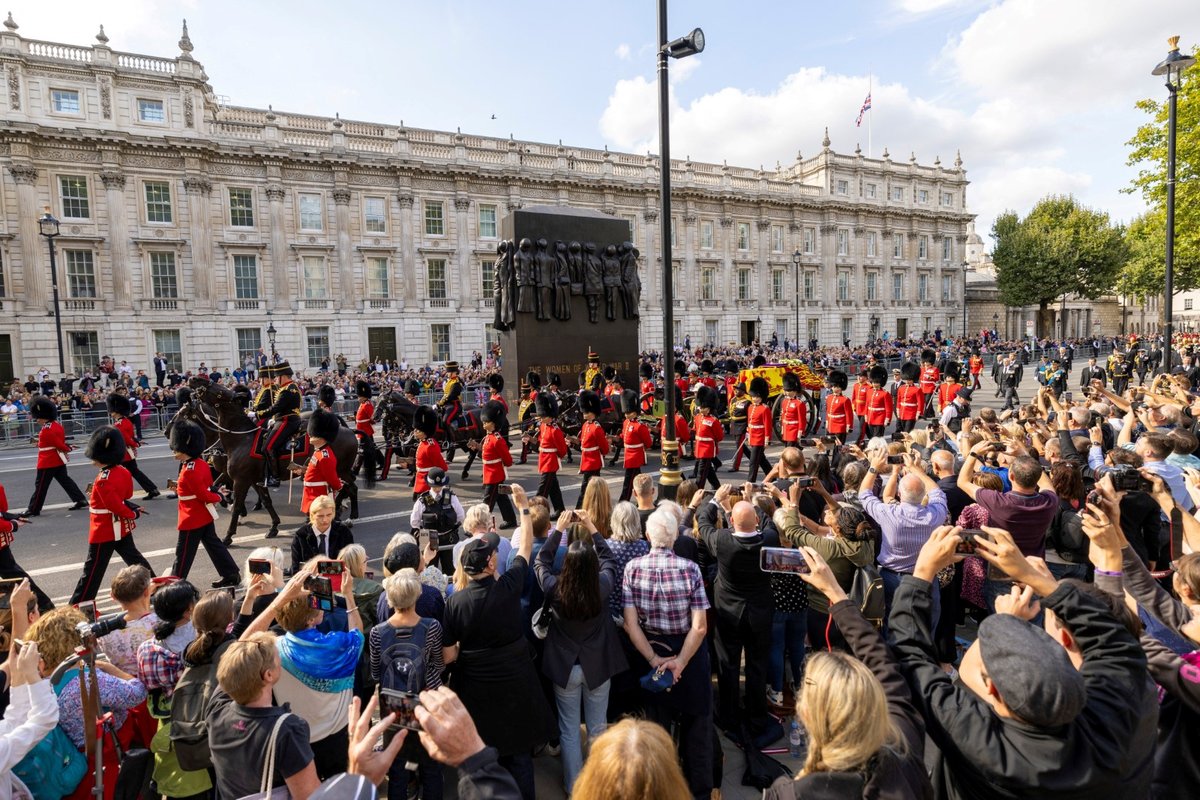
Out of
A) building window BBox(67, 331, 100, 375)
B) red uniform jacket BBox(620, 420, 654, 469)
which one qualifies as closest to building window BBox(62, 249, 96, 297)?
building window BBox(67, 331, 100, 375)

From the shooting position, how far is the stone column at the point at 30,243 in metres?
28.9

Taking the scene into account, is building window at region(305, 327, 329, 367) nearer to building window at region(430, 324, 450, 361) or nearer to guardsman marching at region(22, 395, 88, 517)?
building window at region(430, 324, 450, 361)

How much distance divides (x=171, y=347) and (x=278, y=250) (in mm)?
7017

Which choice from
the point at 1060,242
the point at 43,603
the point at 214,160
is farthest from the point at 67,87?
the point at 1060,242

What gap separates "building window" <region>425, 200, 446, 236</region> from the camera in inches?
1502

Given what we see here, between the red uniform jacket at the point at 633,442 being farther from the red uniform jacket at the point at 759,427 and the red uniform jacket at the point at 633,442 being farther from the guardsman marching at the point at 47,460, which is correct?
the guardsman marching at the point at 47,460

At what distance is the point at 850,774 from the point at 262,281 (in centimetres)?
3763

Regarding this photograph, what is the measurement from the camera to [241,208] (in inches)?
1321

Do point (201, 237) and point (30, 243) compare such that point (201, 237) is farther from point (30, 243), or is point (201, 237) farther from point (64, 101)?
point (64, 101)

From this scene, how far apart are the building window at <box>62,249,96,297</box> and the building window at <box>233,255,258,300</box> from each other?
580 centimetres

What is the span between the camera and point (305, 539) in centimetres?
601

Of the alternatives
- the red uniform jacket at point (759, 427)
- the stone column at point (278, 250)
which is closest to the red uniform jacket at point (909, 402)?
the red uniform jacket at point (759, 427)

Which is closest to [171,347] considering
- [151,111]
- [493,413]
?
[151,111]

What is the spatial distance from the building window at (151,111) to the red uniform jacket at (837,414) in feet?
110
